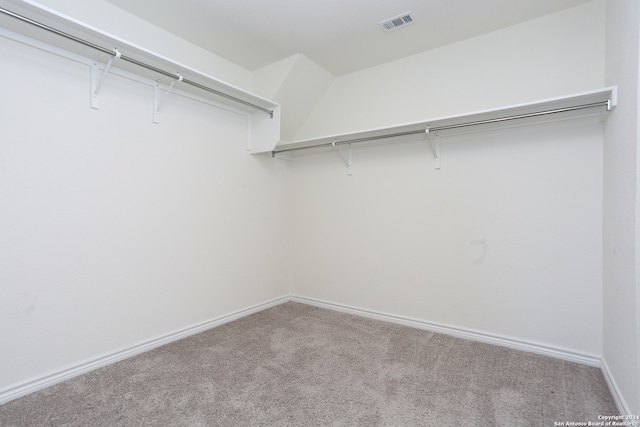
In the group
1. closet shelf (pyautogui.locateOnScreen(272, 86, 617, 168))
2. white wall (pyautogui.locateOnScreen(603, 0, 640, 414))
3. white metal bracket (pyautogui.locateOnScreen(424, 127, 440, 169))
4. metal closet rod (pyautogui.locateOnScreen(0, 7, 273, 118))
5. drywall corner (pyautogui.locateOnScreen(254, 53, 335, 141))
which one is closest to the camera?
white wall (pyautogui.locateOnScreen(603, 0, 640, 414))

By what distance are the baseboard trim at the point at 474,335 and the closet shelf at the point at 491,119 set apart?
151 cm

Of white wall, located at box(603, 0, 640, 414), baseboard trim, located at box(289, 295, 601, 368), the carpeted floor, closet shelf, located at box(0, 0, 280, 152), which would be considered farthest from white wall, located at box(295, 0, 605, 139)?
the carpeted floor

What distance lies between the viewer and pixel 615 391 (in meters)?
1.77

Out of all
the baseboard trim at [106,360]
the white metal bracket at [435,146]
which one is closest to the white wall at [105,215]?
the baseboard trim at [106,360]

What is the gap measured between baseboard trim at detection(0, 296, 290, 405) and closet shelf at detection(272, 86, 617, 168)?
6.29 ft

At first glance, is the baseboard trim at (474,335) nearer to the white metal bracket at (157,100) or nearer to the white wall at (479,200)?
the white wall at (479,200)

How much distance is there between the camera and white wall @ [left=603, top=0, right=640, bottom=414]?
1.49 m

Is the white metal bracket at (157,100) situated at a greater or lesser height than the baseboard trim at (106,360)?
greater

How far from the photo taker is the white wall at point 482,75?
2234 mm

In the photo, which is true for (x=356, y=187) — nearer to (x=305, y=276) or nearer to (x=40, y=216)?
(x=305, y=276)

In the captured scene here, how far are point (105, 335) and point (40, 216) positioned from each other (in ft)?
2.96

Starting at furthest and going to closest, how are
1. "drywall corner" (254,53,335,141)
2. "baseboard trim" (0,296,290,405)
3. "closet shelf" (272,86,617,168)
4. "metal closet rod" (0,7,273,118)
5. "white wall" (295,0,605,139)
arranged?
"drywall corner" (254,53,335,141), "white wall" (295,0,605,139), "closet shelf" (272,86,617,168), "baseboard trim" (0,296,290,405), "metal closet rod" (0,7,273,118)

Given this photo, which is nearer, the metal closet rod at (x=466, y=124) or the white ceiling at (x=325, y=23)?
the metal closet rod at (x=466, y=124)

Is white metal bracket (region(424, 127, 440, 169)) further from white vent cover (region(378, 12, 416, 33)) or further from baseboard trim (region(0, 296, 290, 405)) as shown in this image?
baseboard trim (region(0, 296, 290, 405))
